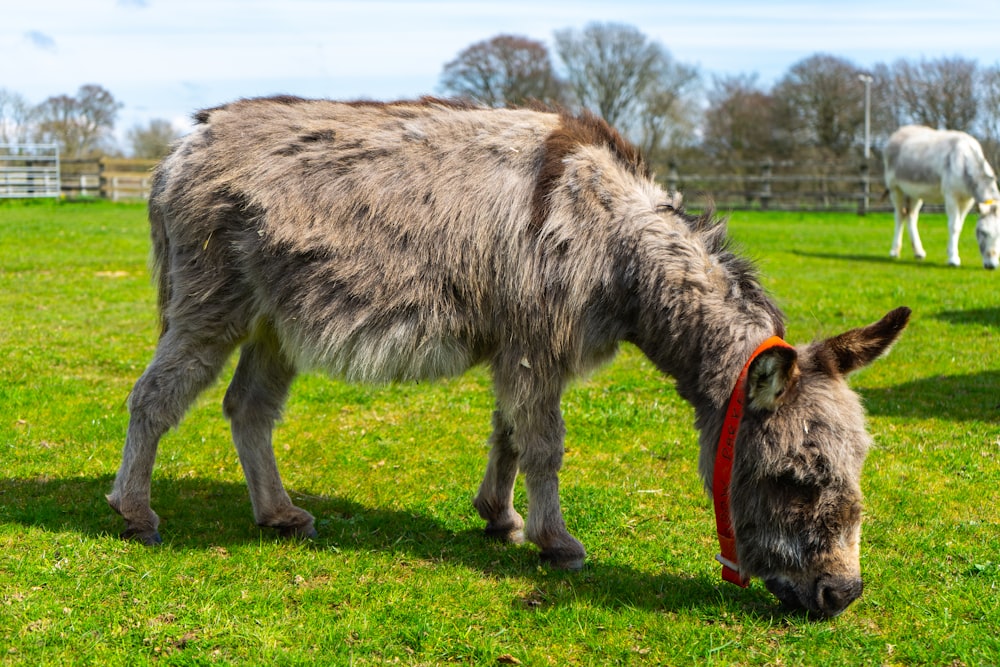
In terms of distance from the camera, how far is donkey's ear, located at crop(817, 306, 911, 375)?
4.07 metres

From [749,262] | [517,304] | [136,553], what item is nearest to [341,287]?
[517,304]

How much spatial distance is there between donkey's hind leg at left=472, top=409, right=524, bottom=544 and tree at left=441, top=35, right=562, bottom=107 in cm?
4586

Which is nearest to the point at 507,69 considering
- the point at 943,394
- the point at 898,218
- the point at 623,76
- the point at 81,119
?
the point at 623,76

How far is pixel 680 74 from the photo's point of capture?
48656mm

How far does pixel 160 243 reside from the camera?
5254 mm

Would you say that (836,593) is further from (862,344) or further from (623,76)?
(623,76)

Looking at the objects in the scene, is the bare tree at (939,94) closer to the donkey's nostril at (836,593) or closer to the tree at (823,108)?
the tree at (823,108)

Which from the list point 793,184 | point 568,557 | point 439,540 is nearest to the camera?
point 568,557

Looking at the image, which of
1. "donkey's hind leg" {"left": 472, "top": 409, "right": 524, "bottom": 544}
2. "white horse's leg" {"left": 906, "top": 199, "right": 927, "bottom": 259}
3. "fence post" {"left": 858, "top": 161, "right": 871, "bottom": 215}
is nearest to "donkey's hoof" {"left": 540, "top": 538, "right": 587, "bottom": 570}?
"donkey's hind leg" {"left": 472, "top": 409, "right": 524, "bottom": 544}

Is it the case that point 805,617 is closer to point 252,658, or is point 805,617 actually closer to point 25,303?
point 252,658

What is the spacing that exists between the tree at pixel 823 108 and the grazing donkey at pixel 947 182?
78.5ft

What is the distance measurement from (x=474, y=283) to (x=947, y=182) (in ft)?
52.4

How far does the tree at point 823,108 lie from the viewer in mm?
42406

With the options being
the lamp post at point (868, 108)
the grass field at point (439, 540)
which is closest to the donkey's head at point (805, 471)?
the grass field at point (439, 540)
